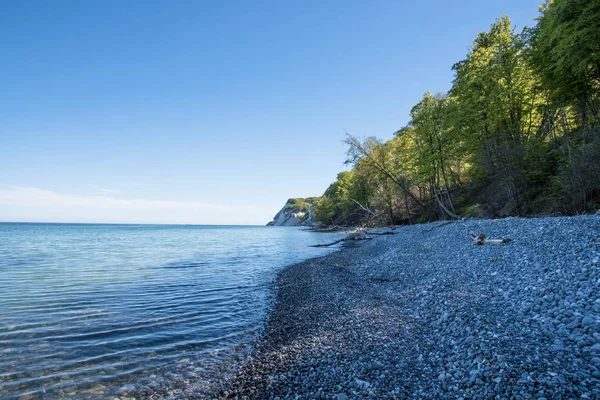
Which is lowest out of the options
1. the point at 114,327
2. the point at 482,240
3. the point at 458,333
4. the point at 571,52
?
the point at 114,327

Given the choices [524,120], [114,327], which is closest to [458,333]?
[114,327]

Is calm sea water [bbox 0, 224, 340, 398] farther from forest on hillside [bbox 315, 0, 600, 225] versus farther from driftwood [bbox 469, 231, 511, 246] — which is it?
forest on hillside [bbox 315, 0, 600, 225]

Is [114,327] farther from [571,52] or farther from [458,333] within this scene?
[571,52]

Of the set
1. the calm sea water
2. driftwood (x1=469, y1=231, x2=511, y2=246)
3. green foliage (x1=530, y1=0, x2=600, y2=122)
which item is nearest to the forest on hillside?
green foliage (x1=530, y1=0, x2=600, y2=122)

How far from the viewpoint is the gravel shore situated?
4863 millimetres

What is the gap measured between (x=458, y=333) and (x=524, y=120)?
30474 mm

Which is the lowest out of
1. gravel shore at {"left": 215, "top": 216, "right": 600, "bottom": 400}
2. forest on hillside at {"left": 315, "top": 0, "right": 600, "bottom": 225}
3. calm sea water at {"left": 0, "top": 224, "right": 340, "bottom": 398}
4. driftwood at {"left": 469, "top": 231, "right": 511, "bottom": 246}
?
calm sea water at {"left": 0, "top": 224, "right": 340, "bottom": 398}

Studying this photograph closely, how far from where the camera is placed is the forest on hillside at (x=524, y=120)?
56.1 ft

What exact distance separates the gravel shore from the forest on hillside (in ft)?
24.3

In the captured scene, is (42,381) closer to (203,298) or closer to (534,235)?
(203,298)

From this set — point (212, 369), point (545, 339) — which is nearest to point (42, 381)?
point (212, 369)

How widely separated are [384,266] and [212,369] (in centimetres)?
1227

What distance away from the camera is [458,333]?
6691 millimetres

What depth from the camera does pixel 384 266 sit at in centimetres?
1661
